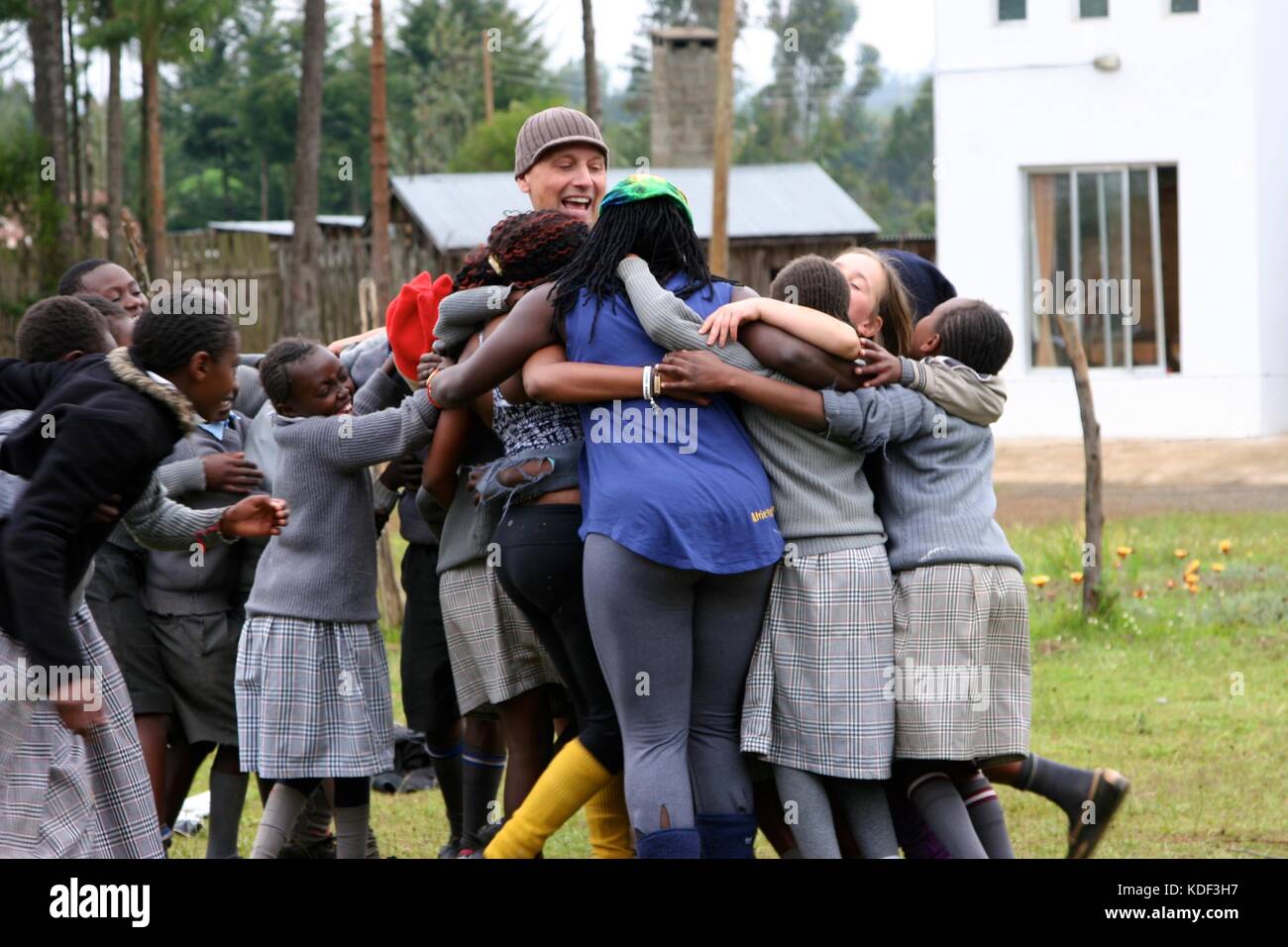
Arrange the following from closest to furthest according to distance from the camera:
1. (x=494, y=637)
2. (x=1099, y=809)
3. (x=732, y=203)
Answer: (x=1099, y=809), (x=494, y=637), (x=732, y=203)

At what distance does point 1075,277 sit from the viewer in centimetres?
1822

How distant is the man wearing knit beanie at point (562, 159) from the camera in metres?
4.75

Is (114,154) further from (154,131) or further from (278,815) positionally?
(278,815)

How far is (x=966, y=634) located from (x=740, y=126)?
60085 millimetres

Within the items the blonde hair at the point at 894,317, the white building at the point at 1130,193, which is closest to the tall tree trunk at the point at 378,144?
the white building at the point at 1130,193

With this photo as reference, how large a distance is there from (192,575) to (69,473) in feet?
5.27

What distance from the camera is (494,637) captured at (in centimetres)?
451

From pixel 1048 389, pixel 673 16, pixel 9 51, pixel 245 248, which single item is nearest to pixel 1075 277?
pixel 1048 389

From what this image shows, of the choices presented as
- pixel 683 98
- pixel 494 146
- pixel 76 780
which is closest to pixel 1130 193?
pixel 683 98

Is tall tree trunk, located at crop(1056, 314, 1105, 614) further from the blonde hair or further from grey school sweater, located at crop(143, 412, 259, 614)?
grey school sweater, located at crop(143, 412, 259, 614)

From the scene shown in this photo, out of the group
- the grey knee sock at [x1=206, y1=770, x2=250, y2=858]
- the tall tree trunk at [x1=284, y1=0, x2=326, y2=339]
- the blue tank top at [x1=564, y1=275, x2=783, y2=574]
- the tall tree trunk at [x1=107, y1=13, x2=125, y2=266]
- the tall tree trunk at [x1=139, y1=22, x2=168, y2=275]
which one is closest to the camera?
the blue tank top at [x1=564, y1=275, x2=783, y2=574]

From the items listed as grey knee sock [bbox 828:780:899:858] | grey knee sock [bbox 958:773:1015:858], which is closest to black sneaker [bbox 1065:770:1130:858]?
grey knee sock [bbox 958:773:1015:858]

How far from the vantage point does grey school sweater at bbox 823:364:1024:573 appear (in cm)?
404

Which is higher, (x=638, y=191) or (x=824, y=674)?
(x=638, y=191)
